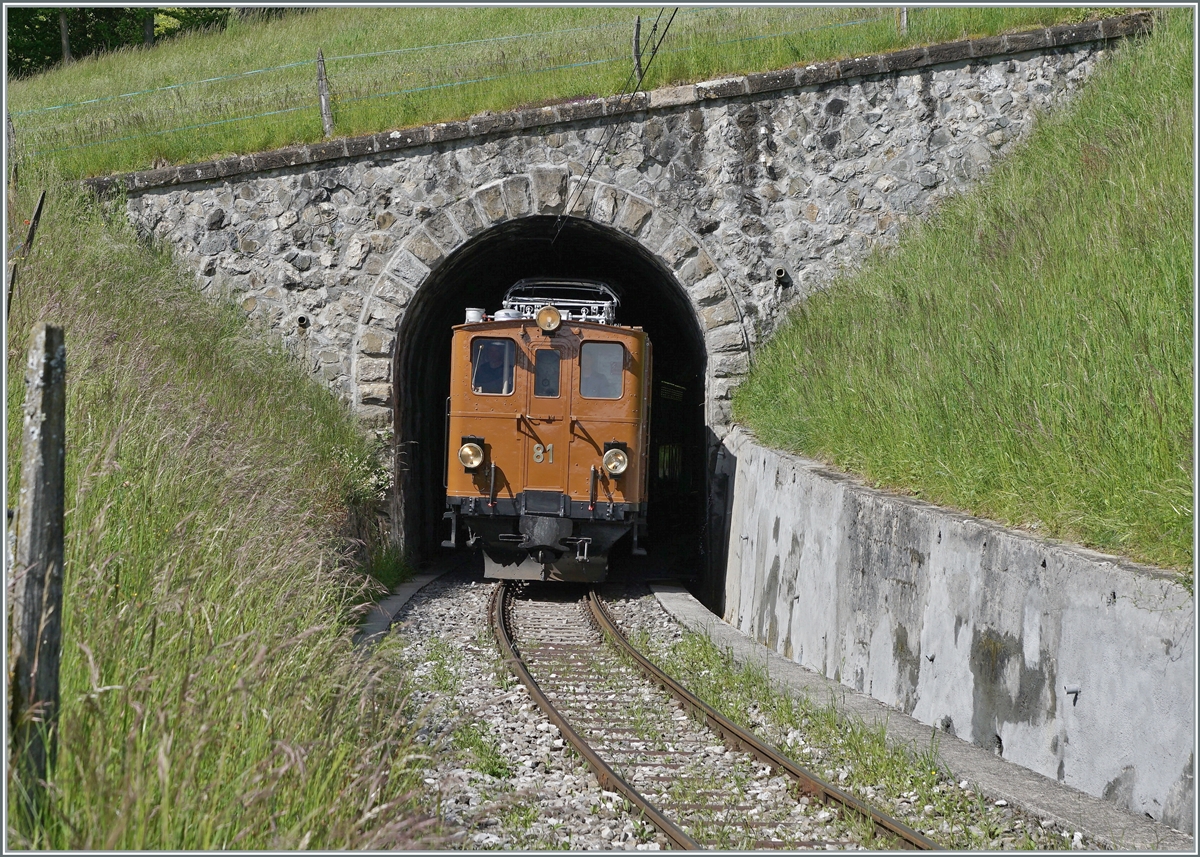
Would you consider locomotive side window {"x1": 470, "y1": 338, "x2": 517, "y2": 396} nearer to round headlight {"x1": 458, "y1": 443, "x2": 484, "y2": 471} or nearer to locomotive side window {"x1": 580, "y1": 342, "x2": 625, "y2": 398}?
round headlight {"x1": 458, "y1": 443, "x2": 484, "y2": 471}

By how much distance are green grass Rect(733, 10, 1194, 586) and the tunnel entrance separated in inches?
133

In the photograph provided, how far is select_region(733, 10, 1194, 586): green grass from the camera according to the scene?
605 cm

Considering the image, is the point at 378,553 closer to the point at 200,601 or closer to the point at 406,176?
the point at 406,176

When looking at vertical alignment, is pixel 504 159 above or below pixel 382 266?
above

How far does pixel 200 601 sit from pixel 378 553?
757 centimetres

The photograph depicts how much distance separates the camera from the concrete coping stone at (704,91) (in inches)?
542

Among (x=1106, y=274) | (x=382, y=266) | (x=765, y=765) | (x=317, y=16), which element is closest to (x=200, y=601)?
(x=765, y=765)

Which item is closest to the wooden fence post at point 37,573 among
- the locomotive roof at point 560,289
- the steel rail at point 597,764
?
the steel rail at point 597,764

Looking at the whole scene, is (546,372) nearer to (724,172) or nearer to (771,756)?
(724,172)

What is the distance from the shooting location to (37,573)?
3248 mm

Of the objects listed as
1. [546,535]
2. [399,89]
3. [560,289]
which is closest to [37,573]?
[546,535]

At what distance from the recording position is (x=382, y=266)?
14016 millimetres

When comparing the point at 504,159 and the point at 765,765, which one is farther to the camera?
the point at 504,159

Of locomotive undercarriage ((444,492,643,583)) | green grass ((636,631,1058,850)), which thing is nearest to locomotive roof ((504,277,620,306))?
locomotive undercarriage ((444,492,643,583))
